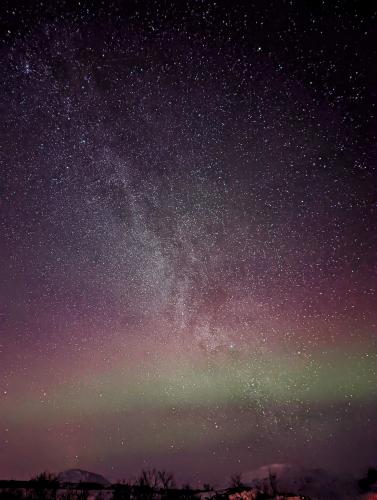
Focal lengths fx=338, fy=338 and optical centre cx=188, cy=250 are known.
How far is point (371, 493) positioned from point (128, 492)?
51788 mm

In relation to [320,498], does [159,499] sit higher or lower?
higher

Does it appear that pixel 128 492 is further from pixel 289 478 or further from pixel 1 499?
pixel 289 478

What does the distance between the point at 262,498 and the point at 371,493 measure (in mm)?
40547

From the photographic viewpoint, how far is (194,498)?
43.3 meters

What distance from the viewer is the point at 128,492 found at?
43.7 metres

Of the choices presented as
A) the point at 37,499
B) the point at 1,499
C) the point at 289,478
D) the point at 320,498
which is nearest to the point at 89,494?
the point at 37,499

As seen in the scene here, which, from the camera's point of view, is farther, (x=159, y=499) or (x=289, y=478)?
(x=289, y=478)

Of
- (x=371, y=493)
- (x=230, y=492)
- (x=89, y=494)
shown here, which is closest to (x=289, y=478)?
(x=371, y=493)

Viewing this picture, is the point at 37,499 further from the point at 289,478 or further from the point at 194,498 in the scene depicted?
the point at 289,478

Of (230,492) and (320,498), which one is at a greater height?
(230,492)

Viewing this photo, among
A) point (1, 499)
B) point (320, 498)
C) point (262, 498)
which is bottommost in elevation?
point (320, 498)

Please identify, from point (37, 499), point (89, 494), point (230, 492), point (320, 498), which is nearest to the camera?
point (37, 499)

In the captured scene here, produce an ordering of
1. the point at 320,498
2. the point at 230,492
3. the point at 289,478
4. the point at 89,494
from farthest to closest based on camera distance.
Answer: the point at 289,478 → the point at 320,498 → the point at 230,492 → the point at 89,494

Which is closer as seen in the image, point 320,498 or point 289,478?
point 320,498
